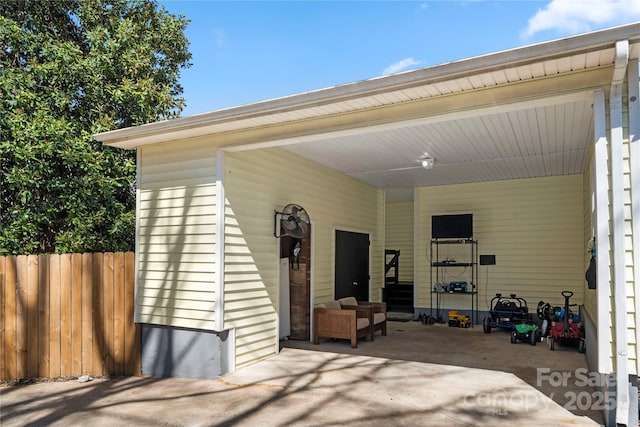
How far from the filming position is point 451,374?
5.15 metres

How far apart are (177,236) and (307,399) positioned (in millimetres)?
2485

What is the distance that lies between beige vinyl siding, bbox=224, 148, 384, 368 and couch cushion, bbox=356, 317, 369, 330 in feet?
2.75

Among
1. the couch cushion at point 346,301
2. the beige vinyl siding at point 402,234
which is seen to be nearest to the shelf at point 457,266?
the beige vinyl siding at point 402,234

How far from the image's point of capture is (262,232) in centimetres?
604

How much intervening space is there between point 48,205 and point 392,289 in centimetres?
770

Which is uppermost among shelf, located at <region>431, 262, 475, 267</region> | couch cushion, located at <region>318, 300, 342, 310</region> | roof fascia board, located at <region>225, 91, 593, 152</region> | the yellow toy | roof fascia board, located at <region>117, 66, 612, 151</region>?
roof fascia board, located at <region>117, 66, 612, 151</region>

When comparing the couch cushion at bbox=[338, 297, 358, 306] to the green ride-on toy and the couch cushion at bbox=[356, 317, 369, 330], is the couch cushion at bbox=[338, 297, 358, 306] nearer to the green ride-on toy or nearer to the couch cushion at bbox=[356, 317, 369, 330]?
the couch cushion at bbox=[356, 317, 369, 330]

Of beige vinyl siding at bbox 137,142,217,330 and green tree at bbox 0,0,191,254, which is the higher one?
green tree at bbox 0,0,191,254

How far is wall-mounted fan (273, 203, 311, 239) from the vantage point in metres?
6.33

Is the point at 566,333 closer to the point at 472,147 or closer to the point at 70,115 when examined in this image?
the point at 472,147

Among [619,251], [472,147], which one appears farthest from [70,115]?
[619,251]

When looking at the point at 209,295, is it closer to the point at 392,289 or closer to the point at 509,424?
the point at 509,424

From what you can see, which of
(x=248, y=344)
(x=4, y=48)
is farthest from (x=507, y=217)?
(x=4, y=48)

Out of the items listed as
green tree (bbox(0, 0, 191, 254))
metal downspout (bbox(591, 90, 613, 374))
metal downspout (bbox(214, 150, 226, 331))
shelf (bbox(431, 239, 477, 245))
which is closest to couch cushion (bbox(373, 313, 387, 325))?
shelf (bbox(431, 239, 477, 245))
